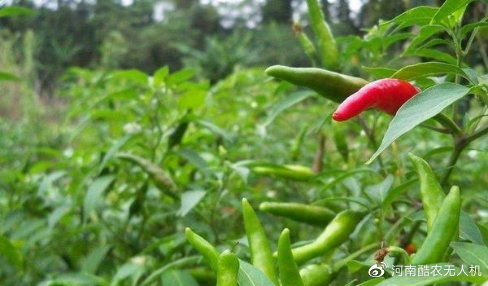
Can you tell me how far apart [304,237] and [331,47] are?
66 centimetres

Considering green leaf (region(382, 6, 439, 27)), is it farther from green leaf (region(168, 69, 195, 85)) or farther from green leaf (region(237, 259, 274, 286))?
green leaf (region(168, 69, 195, 85))

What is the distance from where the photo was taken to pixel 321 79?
743mm

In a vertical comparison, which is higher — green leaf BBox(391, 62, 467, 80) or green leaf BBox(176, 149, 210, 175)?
green leaf BBox(391, 62, 467, 80)

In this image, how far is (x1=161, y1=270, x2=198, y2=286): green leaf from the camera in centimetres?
100

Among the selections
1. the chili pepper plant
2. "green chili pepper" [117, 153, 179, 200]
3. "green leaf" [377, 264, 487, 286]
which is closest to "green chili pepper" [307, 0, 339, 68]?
the chili pepper plant

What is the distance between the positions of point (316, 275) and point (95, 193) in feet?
2.05

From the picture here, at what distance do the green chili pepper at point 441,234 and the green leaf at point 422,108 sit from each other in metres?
0.08

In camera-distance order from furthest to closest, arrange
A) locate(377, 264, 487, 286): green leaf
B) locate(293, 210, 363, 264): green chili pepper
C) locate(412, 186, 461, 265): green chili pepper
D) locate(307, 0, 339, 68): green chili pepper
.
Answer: locate(307, 0, 339, 68): green chili pepper
locate(293, 210, 363, 264): green chili pepper
locate(412, 186, 461, 265): green chili pepper
locate(377, 264, 487, 286): green leaf

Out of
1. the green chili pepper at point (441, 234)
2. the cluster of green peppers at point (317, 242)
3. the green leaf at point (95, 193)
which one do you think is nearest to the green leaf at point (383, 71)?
the cluster of green peppers at point (317, 242)

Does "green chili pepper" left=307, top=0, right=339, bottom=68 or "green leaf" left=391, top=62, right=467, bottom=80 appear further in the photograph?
"green chili pepper" left=307, top=0, right=339, bottom=68

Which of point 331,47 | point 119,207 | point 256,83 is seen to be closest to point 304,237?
point 119,207

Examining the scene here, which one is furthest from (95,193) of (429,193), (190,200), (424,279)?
(424,279)

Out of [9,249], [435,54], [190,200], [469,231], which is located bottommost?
[9,249]

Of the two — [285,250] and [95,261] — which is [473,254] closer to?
[285,250]
